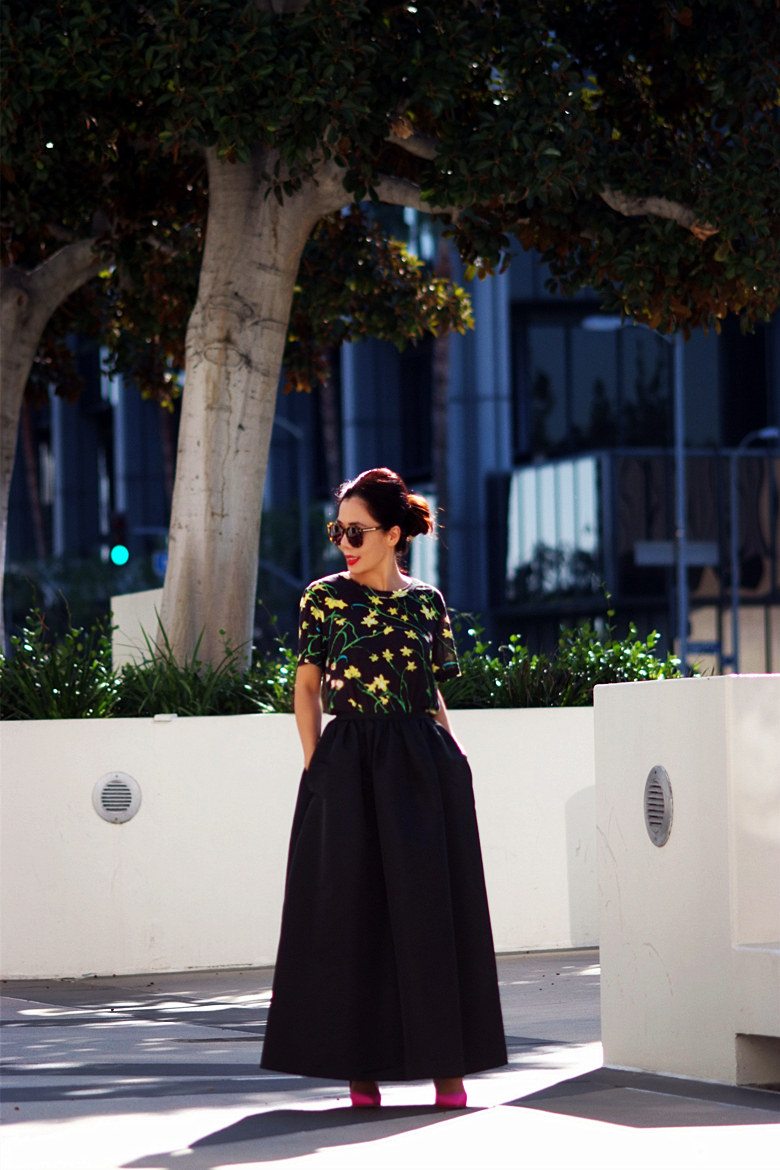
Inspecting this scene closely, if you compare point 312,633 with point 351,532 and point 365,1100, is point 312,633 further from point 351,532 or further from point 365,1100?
point 365,1100

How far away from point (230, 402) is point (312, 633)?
6.76 m

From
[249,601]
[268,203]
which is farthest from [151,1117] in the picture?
[268,203]

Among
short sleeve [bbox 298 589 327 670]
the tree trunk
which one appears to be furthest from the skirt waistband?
the tree trunk

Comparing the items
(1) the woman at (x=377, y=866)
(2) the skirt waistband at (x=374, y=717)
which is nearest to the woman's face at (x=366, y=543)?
(1) the woman at (x=377, y=866)

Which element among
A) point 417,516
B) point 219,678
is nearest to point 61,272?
point 219,678

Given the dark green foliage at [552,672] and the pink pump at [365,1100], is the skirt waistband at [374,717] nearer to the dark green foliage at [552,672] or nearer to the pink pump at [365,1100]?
the pink pump at [365,1100]

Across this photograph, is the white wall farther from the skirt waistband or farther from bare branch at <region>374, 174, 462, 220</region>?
the skirt waistband

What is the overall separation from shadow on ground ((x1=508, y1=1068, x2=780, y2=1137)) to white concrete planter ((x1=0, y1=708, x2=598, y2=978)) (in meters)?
4.08

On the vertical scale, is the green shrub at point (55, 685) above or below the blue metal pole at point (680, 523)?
below

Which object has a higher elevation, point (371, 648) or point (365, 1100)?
point (371, 648)

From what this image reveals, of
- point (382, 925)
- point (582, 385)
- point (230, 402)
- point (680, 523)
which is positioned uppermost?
point (582, 385)

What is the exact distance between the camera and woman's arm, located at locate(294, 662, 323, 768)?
20.5ft

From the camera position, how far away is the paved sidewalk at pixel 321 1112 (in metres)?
5.47

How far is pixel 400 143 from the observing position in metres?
12.6
